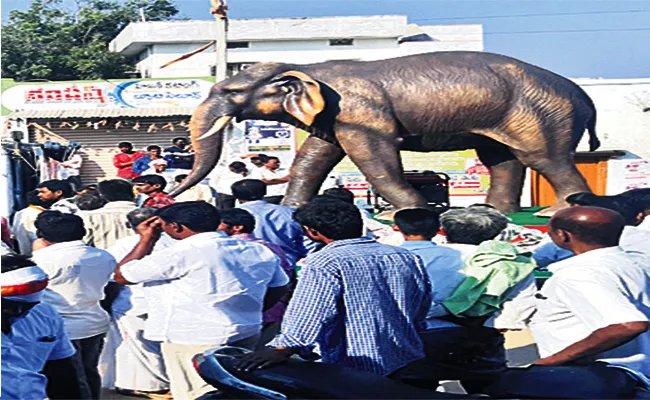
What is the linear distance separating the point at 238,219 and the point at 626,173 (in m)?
10.7

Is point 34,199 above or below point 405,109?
below

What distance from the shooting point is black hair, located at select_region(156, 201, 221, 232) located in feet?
12.4

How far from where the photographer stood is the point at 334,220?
3.02 metres

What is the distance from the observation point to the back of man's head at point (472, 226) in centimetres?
424

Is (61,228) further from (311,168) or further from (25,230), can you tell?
(311,168)

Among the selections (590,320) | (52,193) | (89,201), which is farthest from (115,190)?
(590,320)

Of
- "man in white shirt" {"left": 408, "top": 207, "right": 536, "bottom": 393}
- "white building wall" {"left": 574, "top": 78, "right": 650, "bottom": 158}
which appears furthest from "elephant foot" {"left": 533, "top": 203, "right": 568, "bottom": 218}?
"white building wall" {"left": 574, "top": 78, "right": 650, "bottom": 158}

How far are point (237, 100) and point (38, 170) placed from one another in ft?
14.2

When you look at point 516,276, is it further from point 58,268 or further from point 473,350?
point 58,268

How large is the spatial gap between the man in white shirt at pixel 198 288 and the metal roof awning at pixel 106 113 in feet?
39.6

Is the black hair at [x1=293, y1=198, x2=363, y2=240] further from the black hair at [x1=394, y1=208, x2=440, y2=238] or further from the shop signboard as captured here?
the shop signboard

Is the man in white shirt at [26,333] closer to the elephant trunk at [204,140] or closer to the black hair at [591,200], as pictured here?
the black hair at [591,200]

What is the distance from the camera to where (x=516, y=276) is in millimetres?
3801

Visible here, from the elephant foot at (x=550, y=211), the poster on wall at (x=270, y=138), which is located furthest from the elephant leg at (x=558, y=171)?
the poster on wall at (x=270, y=138)
